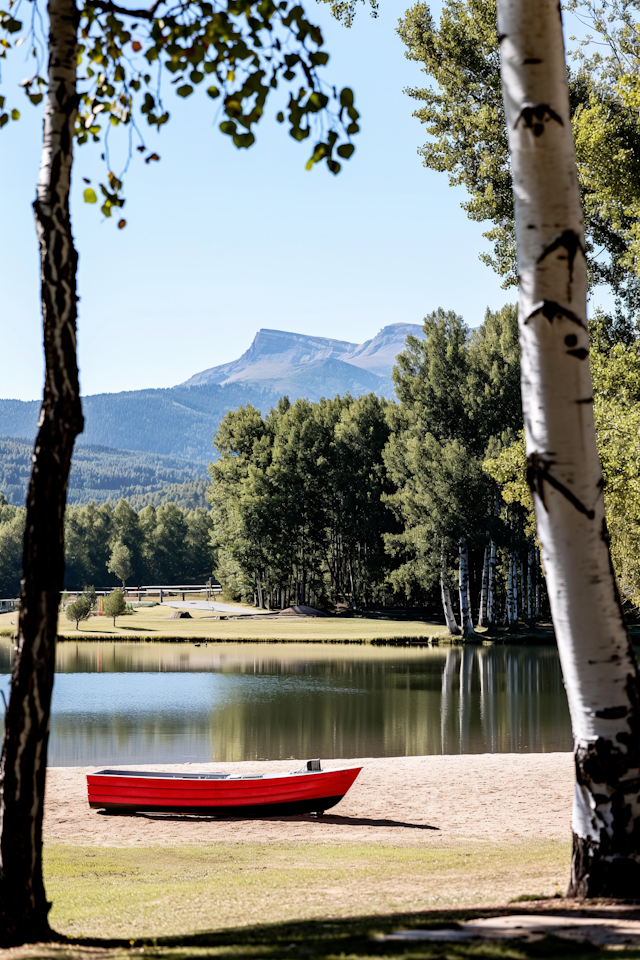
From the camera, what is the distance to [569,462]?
16.2ft

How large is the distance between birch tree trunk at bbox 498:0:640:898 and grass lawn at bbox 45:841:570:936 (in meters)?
1.44

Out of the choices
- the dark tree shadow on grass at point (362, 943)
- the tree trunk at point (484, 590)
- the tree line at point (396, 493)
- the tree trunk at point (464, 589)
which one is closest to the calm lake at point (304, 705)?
the tree trunk at point (464, 589)

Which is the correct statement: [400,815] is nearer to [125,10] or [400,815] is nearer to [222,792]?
[222,792]

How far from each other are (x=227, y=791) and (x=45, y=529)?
29.0ft

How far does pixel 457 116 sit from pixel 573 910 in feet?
55.0

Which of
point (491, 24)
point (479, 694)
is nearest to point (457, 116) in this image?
point (491, 24)

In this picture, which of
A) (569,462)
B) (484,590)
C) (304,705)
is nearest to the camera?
(569,462)

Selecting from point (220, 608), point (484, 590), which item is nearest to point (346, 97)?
point (484, 590)

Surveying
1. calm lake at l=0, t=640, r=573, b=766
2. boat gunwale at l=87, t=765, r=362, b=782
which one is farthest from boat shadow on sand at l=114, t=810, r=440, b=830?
calm lake at l=0, t=640, r=573, b=766

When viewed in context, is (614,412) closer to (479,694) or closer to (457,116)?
(457,116)

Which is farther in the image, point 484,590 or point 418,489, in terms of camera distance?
point 484,590

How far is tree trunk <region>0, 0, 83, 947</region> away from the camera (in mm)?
4988

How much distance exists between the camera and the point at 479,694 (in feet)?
93.6

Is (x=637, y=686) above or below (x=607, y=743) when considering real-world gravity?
above
